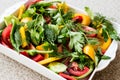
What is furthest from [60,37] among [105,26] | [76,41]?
[105,26]

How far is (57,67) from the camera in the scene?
817 millimetres

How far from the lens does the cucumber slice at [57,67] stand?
2.66 ft

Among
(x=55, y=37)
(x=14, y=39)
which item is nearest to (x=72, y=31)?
(x=55, y=37)

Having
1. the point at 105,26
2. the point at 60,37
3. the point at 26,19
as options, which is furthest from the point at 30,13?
the point at 105,26

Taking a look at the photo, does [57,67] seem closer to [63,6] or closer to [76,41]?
[76,41]

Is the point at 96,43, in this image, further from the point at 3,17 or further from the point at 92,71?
the point at 3,17

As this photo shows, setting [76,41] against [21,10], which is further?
[21,10]

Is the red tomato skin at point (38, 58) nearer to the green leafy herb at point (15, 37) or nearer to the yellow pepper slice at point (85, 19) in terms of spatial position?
the green leafy herb at point (15, 37)

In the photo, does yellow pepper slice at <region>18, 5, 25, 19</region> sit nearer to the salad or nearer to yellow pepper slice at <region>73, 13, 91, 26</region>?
the salad

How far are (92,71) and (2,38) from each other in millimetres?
295

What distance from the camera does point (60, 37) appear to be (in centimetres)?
85

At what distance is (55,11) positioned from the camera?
37.0 inches

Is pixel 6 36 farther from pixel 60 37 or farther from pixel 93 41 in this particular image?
pixel 93 41

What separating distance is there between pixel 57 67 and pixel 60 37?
3.8 inches
